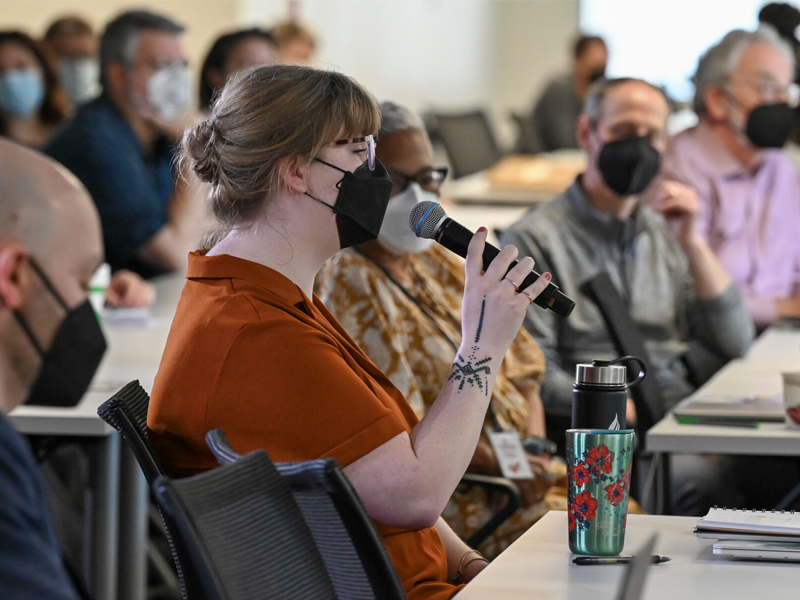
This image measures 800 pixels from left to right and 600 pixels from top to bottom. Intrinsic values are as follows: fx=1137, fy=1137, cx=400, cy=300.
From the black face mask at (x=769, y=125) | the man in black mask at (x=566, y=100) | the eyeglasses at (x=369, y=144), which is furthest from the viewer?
the man in black mask at (x=566, y=100)

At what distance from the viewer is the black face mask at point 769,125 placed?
3650 millimetres

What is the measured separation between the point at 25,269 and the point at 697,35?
973cm

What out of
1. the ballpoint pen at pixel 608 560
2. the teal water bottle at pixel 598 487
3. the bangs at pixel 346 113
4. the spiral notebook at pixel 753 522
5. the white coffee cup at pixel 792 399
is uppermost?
the bangs at pixel 346 113

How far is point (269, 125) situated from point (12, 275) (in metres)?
0.92

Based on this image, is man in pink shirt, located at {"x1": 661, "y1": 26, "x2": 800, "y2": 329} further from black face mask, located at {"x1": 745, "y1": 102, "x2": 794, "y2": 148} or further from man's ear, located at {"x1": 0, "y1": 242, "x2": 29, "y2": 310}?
man's ear, located at {"x1": 0, "y1": 242, "x2": 29, "y2": 310}

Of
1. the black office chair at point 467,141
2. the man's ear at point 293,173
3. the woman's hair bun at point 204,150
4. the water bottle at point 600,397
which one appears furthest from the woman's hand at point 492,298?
the black office chair at point 467,141

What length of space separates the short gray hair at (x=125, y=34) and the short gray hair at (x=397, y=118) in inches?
85.5

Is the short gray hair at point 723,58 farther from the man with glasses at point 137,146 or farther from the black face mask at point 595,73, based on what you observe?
the black face mask at point 595,73

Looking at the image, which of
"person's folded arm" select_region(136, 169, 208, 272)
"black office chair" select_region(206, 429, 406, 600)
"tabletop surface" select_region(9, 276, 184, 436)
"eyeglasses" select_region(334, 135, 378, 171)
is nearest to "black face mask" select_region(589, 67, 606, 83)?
"person's folded arm" select_region(136, 169, 208, 272)

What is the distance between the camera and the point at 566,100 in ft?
27.4

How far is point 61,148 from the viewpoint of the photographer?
3850 millimetres

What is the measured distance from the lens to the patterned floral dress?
80.5 inches

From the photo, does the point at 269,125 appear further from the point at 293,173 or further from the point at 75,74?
the point at 75,74

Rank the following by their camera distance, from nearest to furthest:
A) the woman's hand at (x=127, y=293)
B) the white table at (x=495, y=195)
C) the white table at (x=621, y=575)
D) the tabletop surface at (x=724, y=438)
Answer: the white table at (x=621, y=575) → the tabletop surface at (x=724, y=438) → the woman's hand at (x=127, y=293) → the white table at (x=495, y=195)
